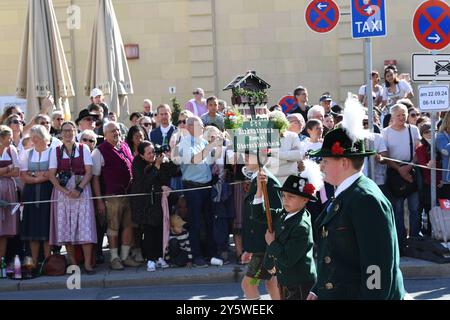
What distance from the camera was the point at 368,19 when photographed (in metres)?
11.4

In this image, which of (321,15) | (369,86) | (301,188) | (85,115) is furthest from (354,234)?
(321,15)

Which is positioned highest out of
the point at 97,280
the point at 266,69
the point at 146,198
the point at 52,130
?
the point at 266,69

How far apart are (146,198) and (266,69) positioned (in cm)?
1000

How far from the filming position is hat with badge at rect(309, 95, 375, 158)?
498cm

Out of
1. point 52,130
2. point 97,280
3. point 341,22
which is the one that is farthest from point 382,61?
point 97,280

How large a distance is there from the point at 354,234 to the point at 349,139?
636 mm

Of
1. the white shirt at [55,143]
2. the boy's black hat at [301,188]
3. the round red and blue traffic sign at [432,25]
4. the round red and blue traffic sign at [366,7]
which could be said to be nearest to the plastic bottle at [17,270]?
the white shirt at [55,143]

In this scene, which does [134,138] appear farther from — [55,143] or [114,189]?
[55,143]

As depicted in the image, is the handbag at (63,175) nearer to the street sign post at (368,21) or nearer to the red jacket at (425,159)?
the street sign post at (368,21)

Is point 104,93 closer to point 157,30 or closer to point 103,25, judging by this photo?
point 103,25

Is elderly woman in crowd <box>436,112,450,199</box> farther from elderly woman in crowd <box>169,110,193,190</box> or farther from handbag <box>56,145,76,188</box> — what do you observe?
handbag <box>56,145,76,188</box>

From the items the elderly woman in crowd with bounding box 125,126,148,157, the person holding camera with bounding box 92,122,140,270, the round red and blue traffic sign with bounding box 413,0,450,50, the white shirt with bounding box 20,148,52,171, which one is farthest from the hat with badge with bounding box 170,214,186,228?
the round red and blue traffic sign with bounding box 413,0,450,50

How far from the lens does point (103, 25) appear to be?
15.9 m

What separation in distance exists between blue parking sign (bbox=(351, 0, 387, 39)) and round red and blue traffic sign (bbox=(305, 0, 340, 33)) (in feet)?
12.5
